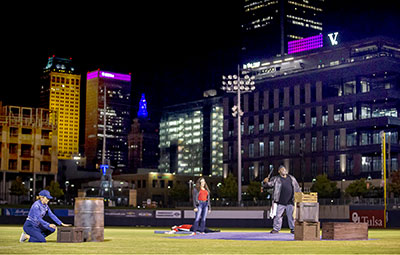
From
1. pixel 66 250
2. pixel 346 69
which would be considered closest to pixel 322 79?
pixel 346 69

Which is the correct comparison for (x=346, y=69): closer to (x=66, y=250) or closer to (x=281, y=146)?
(x=281, y=146)

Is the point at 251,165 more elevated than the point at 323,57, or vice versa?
the point at 323,57

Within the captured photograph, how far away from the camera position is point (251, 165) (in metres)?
127

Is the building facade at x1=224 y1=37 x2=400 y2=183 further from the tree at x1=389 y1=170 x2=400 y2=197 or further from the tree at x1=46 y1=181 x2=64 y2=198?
the tree at x1=46 y1=181 x2=64 y2=198

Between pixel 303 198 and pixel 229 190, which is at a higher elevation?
pixel 229 190

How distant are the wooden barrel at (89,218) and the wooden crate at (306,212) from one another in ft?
20.0

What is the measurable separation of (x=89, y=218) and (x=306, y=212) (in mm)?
6685

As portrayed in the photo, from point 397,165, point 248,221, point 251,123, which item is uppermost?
point 251,123

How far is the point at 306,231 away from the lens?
66.8 feet

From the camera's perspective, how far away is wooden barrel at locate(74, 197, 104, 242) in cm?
1977

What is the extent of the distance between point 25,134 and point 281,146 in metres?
46.7

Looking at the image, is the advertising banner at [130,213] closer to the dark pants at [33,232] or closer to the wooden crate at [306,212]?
the wooden crate at [306,212]

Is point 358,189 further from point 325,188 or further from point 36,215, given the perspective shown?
point 36,215

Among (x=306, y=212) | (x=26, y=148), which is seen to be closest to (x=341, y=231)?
(x=306, y=212)
